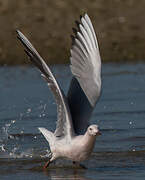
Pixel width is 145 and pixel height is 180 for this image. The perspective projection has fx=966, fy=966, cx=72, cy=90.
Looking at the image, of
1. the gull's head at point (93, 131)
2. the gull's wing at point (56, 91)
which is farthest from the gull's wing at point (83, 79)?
the gull's head at point (93, 131)

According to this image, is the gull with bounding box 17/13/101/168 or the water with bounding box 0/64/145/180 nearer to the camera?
the gull with bounding box 17/13/101/168

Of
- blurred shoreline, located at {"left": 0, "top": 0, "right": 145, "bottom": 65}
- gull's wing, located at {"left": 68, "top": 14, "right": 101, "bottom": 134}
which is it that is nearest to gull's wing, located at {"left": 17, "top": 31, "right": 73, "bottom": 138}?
gull's wing, located at {"left": 68, "top": 14, "right": 101, "bottom": 134}

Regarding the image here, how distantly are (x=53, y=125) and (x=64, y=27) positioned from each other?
27.1 feet

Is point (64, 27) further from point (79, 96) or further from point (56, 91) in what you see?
point (56, 91)

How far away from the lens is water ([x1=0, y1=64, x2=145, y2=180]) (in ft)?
36.4

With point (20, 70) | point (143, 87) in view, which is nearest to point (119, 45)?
point (20, 70)

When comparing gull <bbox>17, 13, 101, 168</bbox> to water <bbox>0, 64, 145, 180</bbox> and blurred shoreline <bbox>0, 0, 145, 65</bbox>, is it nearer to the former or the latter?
water <bbox>0, 64, 145, 180</bbox>

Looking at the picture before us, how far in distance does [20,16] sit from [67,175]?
12.1 meters

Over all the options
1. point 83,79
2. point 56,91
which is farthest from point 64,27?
point 56,91

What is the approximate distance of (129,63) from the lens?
19406mm

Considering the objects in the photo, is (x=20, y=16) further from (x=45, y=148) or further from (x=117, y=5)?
(x=45, y=148)

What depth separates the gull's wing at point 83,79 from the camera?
11219 mm

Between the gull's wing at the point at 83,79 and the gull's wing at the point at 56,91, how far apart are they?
0.24 m

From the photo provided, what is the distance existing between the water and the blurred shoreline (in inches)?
45.0
